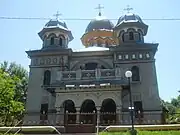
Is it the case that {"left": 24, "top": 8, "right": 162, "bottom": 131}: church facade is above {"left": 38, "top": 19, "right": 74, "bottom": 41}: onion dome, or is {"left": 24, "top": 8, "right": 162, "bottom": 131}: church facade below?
below

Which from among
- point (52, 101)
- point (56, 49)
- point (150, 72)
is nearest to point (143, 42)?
point (150, 72)

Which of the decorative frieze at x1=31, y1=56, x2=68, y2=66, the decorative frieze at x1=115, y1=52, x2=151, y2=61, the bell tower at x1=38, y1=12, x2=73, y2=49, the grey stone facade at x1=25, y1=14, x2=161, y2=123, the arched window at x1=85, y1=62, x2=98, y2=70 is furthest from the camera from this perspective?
the bell tower at x1=38, y1=12, x2=73, y2=49

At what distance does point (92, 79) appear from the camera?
23.9m

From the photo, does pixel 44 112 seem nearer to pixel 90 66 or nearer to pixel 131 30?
pixel 90 66

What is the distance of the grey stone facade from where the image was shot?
908 inches

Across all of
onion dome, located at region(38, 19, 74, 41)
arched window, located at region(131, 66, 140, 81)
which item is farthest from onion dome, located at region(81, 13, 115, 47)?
arched window, located at region(131, 66, 140, 81)

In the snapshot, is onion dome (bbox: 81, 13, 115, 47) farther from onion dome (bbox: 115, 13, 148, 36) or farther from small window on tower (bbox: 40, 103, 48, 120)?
small window on tower (bbox: 40, 103, 48, 120)

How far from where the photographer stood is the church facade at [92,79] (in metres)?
22.9

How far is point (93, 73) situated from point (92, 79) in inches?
27.3

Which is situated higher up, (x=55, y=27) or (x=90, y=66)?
(x=55, y=27)

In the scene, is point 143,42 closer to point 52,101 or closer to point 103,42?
point 103,42

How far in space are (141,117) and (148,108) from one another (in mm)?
1213

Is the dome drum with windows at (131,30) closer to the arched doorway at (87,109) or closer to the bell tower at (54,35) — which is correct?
the bell tower at (54,35)

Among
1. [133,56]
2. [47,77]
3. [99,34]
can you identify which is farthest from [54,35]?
[133,56]
